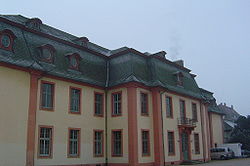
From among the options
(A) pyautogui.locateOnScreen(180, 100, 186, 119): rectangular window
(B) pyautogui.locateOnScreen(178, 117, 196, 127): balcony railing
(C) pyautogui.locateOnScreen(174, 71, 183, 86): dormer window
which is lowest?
(B) pyautogui.locateOnScreen(178, 117, 196, 127): balcony railing

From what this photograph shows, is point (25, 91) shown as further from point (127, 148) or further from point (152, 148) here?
point (152, 148)

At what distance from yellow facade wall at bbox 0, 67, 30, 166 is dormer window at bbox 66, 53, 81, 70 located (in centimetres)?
523

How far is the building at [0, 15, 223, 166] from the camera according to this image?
67.7ft

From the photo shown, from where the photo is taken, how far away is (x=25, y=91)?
69.6 feet

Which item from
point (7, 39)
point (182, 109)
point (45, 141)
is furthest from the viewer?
point (182, 109)

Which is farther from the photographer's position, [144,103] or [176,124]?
[176,124]

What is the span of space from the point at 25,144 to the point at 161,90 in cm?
1349

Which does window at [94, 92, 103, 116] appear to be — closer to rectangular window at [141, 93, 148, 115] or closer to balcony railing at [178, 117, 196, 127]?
rectangular window at [141, 93, 148, 115]

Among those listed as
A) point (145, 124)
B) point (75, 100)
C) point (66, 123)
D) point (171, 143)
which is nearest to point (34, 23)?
point (75, 100)

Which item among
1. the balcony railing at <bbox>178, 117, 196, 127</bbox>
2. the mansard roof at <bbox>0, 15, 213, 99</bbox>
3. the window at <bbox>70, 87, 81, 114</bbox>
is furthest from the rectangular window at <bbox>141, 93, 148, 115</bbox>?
the window at <bbox>70, 87, 81, 114</bbox>

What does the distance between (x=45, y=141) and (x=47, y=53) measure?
686 centimetres

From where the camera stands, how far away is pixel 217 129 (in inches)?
1866

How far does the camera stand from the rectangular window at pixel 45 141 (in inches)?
863

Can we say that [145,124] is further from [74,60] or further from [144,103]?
[74,60]
